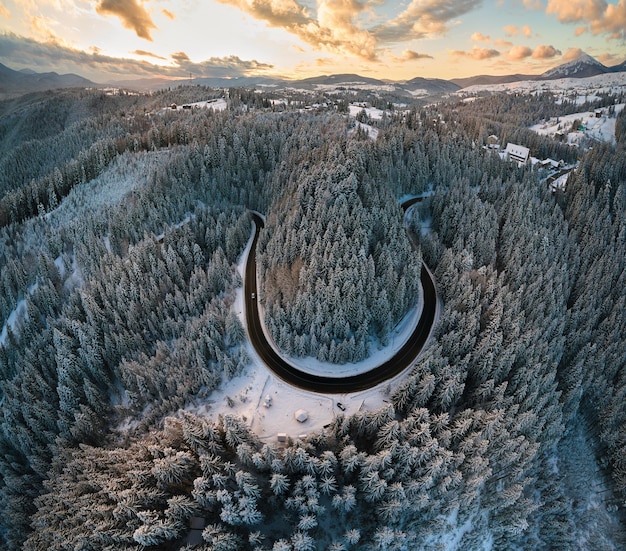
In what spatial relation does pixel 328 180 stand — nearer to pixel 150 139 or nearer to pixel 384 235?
pixel 384 235

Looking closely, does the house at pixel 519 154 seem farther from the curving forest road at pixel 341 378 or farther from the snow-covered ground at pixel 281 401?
the snow-covered ground at pixel 281 401

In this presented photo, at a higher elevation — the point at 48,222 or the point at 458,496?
the point at 48,222

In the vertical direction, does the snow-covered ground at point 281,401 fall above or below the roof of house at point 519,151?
below

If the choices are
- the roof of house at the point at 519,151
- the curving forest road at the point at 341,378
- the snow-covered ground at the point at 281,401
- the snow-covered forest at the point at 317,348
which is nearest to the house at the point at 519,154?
the roof of house at the point at 519,151

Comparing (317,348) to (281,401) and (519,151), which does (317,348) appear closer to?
(281,401)

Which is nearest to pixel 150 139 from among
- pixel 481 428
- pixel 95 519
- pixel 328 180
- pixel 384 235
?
pixel 328 180
